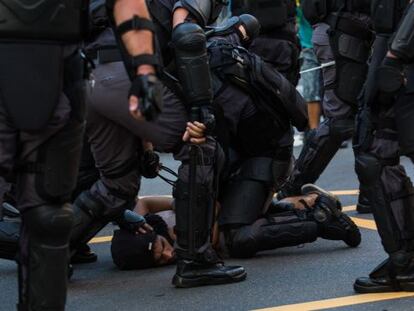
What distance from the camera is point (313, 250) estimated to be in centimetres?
568

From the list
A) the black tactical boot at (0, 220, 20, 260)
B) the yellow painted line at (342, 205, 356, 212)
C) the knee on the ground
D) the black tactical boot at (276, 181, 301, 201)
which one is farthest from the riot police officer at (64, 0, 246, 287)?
the yellow painted line at (342, 205, 356, 212)

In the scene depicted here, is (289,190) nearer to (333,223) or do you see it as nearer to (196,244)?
(333,223)

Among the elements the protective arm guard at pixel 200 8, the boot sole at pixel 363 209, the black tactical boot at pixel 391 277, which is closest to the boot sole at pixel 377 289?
the black tactical boot at pixel 391 277

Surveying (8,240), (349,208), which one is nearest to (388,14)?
(8,240)

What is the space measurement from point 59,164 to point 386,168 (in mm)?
1628

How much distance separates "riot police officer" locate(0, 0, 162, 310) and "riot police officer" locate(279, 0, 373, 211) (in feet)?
10.2

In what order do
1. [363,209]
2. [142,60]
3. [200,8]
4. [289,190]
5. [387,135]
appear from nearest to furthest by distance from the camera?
1. [142,60]
2. [387,135]
3. [200,8]
4. [289,190]
5. [363,209]

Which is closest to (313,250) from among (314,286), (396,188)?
(314,286)

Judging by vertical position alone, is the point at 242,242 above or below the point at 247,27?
below

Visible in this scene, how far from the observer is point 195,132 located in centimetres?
471

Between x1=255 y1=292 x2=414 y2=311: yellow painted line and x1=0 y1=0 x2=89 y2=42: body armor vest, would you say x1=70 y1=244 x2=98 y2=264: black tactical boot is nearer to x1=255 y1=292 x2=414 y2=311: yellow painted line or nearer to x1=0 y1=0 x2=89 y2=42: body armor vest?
x1=255 y1=292 x2=414 y2=311: yellow painted line

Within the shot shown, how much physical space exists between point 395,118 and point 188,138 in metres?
0.92

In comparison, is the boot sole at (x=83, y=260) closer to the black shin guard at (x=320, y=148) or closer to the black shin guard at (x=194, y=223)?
the black shin guard at (x=194, y=223)

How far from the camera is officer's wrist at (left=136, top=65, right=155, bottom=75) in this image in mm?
3607
